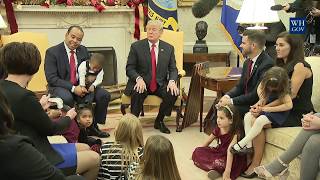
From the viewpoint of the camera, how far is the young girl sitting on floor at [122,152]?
2510mm

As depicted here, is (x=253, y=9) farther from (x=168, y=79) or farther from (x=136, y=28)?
(x=136, y=28)

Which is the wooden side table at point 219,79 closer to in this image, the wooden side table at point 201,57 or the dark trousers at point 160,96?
the dark trousers at point 160,96

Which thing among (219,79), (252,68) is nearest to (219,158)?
(252,68)

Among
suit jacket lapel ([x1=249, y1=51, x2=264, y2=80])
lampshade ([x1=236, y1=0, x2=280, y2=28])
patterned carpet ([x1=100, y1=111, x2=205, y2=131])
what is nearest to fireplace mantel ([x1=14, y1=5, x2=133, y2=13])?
Answer: patterned carpet ([x1=100, y1=111, x2=205, y2=131])

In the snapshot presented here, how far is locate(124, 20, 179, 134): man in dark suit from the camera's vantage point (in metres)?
4.44

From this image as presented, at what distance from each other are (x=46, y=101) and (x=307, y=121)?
5.21ft

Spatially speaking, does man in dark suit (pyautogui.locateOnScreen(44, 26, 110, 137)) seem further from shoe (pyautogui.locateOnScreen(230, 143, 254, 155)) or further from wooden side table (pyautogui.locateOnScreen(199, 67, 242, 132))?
shoe (pyautogui.locateOnScreen(230, 143, 254, 155))

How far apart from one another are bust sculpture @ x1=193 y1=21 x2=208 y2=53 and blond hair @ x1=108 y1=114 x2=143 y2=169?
183 inches

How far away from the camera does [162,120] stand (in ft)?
15.3

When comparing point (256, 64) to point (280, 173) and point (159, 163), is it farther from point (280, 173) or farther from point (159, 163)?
point (159, 163)

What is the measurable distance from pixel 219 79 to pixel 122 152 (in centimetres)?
183

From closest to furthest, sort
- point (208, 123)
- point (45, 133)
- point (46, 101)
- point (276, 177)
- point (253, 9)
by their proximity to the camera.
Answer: point (45, 133) → point (46, 101) → point (276, 177) → point (253, 9) → point (208, 123)

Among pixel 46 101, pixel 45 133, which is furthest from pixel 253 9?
pixel 45 133

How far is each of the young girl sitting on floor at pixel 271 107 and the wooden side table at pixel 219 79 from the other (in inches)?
32.3
